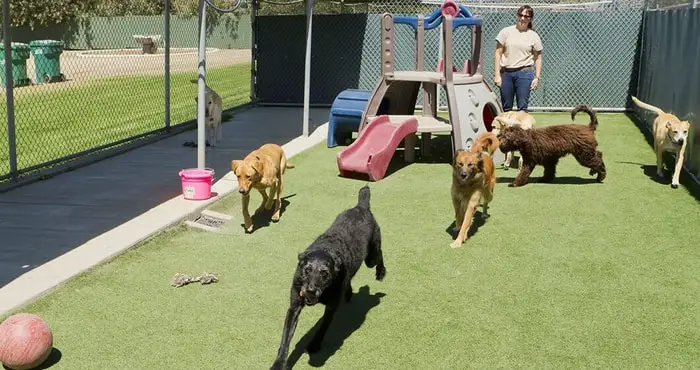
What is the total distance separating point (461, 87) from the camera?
10.4 m

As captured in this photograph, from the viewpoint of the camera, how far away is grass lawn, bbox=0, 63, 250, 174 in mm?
11445

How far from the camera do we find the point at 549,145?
29.6ft

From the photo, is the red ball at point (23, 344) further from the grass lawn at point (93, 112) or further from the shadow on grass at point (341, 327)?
the grass lawn at point (93, 112)

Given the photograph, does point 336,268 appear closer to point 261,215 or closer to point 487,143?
point 261,215

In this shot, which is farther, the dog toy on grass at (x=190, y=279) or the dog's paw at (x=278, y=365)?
the dog toy on grass at (x=190, y=279)

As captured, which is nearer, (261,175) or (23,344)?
(23,344)

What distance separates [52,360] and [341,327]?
1.73 meters

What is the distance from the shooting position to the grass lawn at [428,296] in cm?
443

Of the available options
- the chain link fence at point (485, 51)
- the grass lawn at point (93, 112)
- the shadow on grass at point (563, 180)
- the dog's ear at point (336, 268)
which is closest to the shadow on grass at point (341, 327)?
the dog's ear at point (336, 268)

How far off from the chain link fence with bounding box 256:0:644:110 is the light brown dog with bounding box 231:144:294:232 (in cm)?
989

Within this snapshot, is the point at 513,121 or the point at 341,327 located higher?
the point at 513,121

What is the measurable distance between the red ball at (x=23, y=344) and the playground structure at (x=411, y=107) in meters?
5.52

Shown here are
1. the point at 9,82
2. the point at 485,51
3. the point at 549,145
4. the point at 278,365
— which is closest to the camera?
the point at 278,365

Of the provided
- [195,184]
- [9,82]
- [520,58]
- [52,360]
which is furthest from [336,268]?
[520,58]
